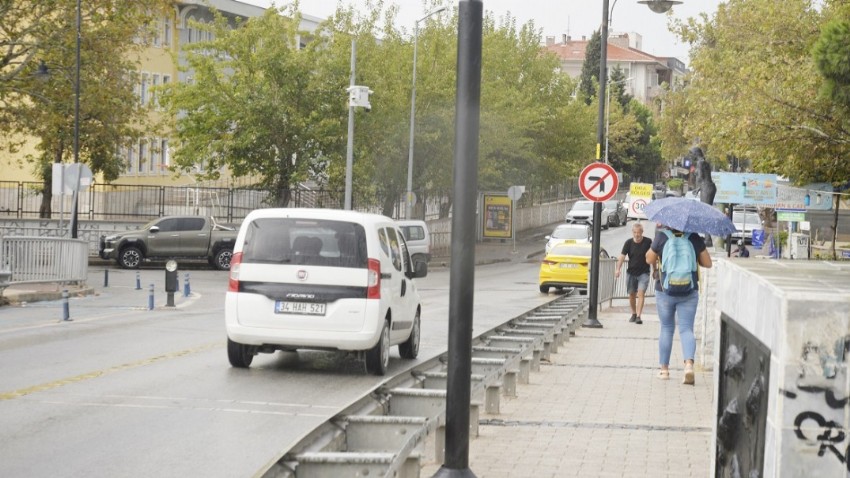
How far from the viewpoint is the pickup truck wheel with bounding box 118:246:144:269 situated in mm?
42500

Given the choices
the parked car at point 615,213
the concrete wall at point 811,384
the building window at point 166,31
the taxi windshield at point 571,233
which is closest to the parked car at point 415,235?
the taxi windshield at point 571,233

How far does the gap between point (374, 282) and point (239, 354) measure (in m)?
1.86

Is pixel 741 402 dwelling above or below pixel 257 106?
below

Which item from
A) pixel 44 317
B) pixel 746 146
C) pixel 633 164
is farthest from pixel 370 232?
pixel 633 164

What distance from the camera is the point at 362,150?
173 ft

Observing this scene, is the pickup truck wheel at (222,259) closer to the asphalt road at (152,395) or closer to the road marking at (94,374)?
the asphalt road at (152,395)

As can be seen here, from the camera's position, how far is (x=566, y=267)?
3478 centimetres

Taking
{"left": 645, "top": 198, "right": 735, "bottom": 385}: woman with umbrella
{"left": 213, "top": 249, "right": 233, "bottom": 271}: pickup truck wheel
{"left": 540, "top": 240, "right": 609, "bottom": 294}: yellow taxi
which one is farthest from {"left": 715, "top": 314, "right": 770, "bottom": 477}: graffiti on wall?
{"left": 213, "top": 249, "right": 233, "bottom": 271}: pickup truck wheel

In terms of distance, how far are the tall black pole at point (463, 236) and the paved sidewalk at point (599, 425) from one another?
117cm

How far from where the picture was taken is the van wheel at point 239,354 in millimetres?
15030

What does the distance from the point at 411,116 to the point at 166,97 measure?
9.31m

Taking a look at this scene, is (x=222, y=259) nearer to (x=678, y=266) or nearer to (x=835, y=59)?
(x=835, y=59)

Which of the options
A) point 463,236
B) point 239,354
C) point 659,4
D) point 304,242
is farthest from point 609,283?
point 463,236

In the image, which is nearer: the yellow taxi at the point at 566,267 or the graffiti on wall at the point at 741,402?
the graffiti on wall at the point at 741,402
